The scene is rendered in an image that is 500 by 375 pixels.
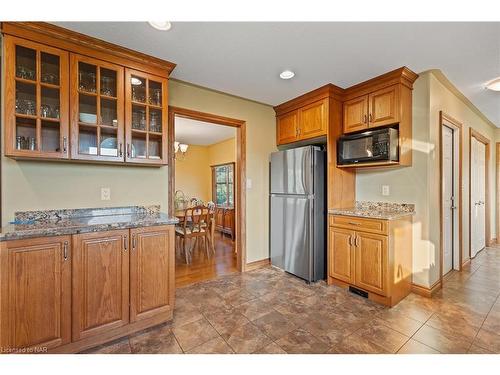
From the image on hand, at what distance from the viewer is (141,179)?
2.39 metres

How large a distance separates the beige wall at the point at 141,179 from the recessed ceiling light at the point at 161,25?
3.03ft

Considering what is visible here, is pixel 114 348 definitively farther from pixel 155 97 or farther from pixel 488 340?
pixel 488 340

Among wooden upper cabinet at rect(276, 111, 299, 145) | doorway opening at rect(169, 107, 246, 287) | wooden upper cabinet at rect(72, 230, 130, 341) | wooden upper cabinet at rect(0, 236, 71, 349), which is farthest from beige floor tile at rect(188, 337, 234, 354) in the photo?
wooden upper cabinet at rect(276, 111, 299, 145)

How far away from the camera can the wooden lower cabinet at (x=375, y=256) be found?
2.27 meters

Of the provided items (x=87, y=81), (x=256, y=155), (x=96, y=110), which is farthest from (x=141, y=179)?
(x=256, y=155)

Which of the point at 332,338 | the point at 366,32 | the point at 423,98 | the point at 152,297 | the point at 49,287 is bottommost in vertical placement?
the point at 332,338

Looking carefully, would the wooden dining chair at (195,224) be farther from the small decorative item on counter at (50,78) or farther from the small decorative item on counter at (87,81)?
the small decorative item on counter at (50,78)

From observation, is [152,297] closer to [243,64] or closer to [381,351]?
[381,351]

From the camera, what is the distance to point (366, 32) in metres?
1.79

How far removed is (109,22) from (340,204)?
2880mm

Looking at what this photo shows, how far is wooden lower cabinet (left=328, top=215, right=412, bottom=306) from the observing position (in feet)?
7.43

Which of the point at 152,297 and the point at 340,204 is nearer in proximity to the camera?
the point at 152,297

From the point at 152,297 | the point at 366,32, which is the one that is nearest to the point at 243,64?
→ the point at 366,32

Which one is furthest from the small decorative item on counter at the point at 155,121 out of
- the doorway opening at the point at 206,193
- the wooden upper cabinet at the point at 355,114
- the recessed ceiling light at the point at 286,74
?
the wooden upper cabinet at the point at 355,114
